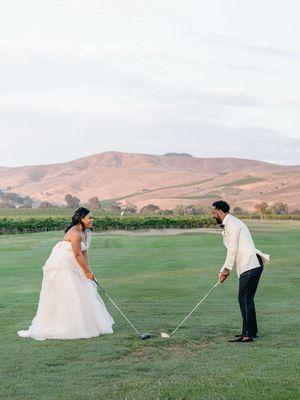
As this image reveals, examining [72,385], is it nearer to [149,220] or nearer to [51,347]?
[51,347]

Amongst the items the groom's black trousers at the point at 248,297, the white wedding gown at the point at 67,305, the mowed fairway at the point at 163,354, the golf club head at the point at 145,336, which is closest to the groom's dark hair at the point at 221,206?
the groom's black trousers at the point at 248,297

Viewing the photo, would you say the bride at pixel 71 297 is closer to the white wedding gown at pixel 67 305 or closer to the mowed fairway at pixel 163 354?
the white wedding gown at pixel 67 305

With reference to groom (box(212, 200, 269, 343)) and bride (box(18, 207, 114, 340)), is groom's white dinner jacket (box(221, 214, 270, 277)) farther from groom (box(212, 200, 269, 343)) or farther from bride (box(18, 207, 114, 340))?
bride (box(18, 207, 114, 340))

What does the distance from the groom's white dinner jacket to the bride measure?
103 inches

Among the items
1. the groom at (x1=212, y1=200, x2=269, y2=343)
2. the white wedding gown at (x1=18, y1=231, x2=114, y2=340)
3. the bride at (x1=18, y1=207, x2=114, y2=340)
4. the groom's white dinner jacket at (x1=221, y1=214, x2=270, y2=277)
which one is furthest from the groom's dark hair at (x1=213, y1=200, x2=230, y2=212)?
the white wedding gown at (x1=18, y1=231, x2=114, y2=340)

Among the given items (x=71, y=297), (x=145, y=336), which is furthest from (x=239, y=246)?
(x=71, y=297)

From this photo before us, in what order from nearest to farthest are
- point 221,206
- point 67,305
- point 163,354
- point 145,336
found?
point 163,354, point 221,206, point 145,336, point 67,305

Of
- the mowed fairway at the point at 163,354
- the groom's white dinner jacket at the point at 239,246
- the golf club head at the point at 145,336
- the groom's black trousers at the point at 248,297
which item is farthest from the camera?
the golf club head at the point at 145,336

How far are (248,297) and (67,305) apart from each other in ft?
10.8

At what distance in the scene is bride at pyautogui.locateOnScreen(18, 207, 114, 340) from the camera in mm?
12945

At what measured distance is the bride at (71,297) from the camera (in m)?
12.9

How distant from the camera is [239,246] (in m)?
12.3

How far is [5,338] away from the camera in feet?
42.7

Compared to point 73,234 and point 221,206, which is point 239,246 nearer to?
point 221,206
